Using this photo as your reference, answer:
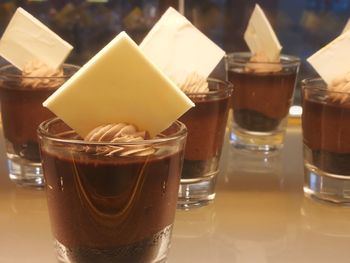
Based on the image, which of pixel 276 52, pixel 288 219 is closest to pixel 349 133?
pixel 288 219

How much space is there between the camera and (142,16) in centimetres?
187

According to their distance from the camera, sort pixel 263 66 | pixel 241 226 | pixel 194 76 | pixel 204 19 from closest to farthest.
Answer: pixel 241 226
pixel 194 76
pixel 263 66
pixel 204 19

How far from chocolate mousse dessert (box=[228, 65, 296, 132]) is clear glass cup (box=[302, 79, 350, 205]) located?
0.86 ft

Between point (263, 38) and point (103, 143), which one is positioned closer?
point (103, 143)

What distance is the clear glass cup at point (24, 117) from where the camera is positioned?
3.81 feet

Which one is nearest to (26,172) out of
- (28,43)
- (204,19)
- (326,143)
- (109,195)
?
(28,43)

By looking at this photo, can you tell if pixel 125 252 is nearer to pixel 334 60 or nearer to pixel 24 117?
pixel 24 117

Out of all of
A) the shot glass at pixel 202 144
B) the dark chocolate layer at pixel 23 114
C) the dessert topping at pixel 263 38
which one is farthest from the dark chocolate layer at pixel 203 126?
the dessert topping at pixel 263 38

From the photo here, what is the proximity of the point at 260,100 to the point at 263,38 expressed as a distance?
0.14 metres

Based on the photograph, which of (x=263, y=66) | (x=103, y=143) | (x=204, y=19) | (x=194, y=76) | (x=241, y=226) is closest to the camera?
(x=103, y=143)

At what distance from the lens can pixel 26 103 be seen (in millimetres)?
1169

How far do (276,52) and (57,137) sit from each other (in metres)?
A: 0.77

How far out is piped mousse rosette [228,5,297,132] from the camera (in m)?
1.46

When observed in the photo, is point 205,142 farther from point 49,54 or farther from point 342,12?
point 342,12
